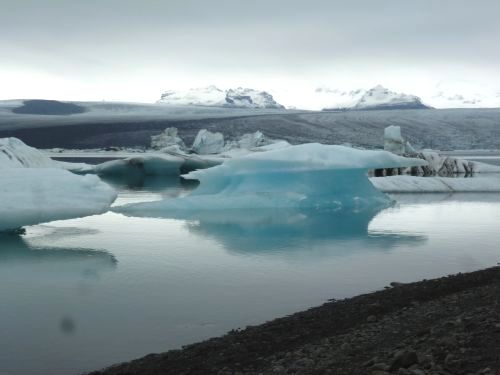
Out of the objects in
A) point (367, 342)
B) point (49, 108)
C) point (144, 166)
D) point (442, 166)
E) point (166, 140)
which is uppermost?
point (49, 108)

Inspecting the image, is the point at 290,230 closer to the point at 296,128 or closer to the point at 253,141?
the point at 253,141

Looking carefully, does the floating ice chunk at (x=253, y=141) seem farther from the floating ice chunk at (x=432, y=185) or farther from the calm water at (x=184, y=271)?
the calm water at (x=184, y=271)

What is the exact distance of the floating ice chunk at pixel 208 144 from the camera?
116 feet

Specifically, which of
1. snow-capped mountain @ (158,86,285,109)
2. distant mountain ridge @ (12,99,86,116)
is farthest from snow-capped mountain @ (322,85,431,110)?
distant mountain ridge @ (12,99,86,116)

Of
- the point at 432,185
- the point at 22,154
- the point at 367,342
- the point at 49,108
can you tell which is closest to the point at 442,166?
the point at 432,185

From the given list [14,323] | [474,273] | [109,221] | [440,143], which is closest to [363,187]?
[109,221]

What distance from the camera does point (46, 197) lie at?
8.39 meters

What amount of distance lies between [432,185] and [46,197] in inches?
472

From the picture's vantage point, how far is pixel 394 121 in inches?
2165

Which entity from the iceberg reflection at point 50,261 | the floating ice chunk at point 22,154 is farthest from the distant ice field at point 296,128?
the iceberg reflection at point 50,261

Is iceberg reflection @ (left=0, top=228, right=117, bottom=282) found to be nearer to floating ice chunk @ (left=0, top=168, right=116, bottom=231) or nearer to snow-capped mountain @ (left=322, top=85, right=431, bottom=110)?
floating ice chunk @ (left=0, top=168, right=116, bottom=231)

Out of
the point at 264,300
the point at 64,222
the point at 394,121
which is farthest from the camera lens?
the point at 394,121

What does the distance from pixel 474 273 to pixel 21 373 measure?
13.7 ft

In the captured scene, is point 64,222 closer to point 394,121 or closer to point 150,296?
point 150,296
